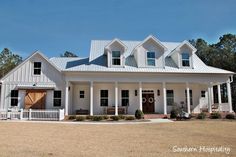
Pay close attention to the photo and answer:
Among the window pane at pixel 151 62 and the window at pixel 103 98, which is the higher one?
the window pane at pixel 151 62

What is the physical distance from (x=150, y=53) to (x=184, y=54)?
11.9ft

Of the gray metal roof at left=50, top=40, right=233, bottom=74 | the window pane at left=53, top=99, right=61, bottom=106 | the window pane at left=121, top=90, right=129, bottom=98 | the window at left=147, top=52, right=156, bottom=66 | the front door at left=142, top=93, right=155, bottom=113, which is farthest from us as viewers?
the front door at left=142, top=93, right=155, bottom=113

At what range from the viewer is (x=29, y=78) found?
22688mm

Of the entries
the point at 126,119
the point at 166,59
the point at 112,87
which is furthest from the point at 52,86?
the point at 166,59

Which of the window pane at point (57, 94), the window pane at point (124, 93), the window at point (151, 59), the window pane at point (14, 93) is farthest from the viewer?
the window pane at point (124, 93)

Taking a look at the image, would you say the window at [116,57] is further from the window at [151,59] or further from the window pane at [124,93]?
the window pane at [124,93]

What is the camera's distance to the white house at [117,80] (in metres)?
22.0

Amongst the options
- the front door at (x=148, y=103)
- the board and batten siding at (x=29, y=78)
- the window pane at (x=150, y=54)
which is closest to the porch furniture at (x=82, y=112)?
the board and batten siding at (x=29, y=78)

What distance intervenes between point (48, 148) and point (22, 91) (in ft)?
52.6

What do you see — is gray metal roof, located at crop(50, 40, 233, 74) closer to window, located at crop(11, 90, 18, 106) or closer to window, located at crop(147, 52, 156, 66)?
window, located at crop(147, 52, 156, 66)

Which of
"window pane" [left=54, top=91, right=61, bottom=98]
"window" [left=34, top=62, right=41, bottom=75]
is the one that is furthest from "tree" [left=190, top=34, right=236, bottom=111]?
"window" [left=34, top=62, right=41, bottom=75]

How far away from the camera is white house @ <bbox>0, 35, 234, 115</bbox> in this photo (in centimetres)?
2202

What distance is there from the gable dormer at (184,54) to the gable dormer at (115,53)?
570 cm

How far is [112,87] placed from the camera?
80.2 ft
